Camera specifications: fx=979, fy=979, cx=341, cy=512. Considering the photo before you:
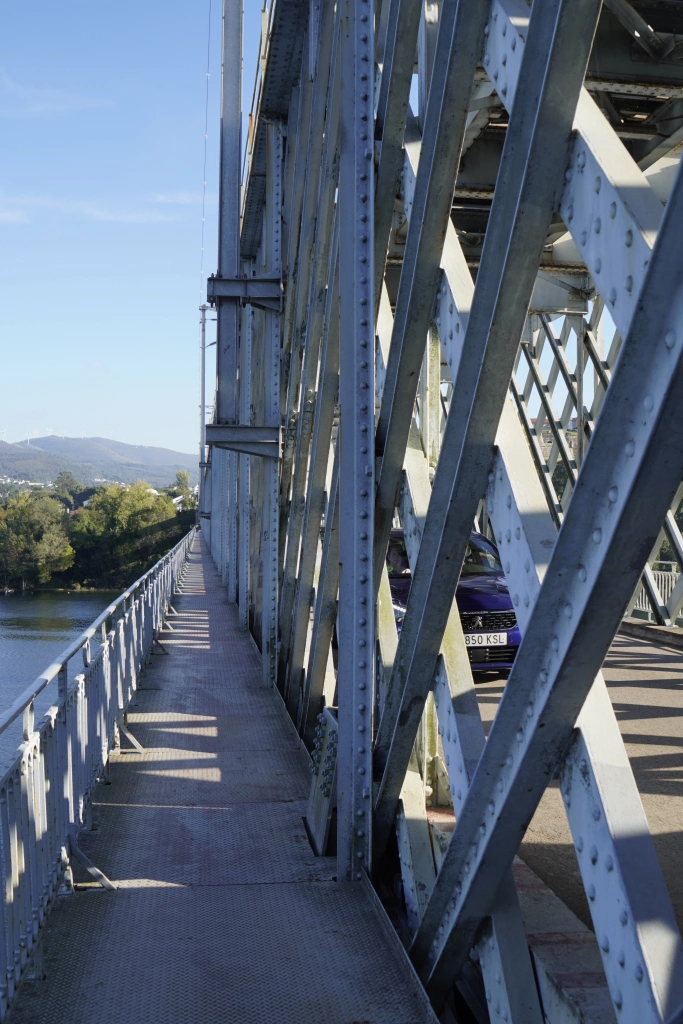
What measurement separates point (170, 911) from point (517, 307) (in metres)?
3.11

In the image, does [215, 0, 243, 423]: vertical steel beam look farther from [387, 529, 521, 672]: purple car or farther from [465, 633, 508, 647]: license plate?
[465, 633, 508, 647]: license plate

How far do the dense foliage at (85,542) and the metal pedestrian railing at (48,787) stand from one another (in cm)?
8983

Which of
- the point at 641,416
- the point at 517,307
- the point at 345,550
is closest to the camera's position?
the point at 641,416

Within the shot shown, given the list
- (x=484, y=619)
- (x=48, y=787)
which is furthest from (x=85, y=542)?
(x=48, y=787)

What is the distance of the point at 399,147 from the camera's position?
14.9ft

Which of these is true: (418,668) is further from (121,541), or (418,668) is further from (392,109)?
(121,541)

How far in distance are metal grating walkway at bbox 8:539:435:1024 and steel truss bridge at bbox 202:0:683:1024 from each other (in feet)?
0.76

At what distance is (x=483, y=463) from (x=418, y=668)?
1042mm

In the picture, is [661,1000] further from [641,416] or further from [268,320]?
[268,320]

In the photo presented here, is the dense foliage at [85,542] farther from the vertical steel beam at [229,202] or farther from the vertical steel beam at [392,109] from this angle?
the vertical steel beam at [392,109]

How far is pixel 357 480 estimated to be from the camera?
468cm

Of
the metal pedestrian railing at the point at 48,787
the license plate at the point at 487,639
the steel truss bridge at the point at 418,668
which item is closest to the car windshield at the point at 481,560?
the license plate at the point at 487,639

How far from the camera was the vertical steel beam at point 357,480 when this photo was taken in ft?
15.3

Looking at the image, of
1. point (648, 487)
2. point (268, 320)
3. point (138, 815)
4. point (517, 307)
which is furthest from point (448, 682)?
point (268, 320)
